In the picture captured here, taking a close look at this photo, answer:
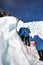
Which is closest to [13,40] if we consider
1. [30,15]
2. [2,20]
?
[2,20]

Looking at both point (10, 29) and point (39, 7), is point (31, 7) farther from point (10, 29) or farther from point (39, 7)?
point (10, 29)

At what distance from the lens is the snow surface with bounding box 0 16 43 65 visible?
0.48 m

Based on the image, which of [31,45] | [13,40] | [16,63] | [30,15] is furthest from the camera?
[30,15]

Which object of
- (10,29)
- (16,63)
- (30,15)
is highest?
(30,15)

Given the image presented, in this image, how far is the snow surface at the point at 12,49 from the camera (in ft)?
1.56

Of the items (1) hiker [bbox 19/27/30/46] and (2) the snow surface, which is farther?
(1) hiker [bbox 19/27/30/46]

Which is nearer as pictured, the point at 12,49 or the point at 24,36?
the point at 12,49

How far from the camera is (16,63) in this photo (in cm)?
47

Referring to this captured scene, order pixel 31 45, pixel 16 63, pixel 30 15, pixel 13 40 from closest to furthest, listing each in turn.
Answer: pixel 16 63 → pixel 13 40 → pixel 31 45 → pixel 30 15

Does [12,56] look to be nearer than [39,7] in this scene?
Yes

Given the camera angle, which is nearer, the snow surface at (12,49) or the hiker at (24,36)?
the snow surface at (12,49)

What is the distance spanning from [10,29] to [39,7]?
28.8 inches

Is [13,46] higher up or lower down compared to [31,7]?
lower down

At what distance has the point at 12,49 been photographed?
53 centimetres
